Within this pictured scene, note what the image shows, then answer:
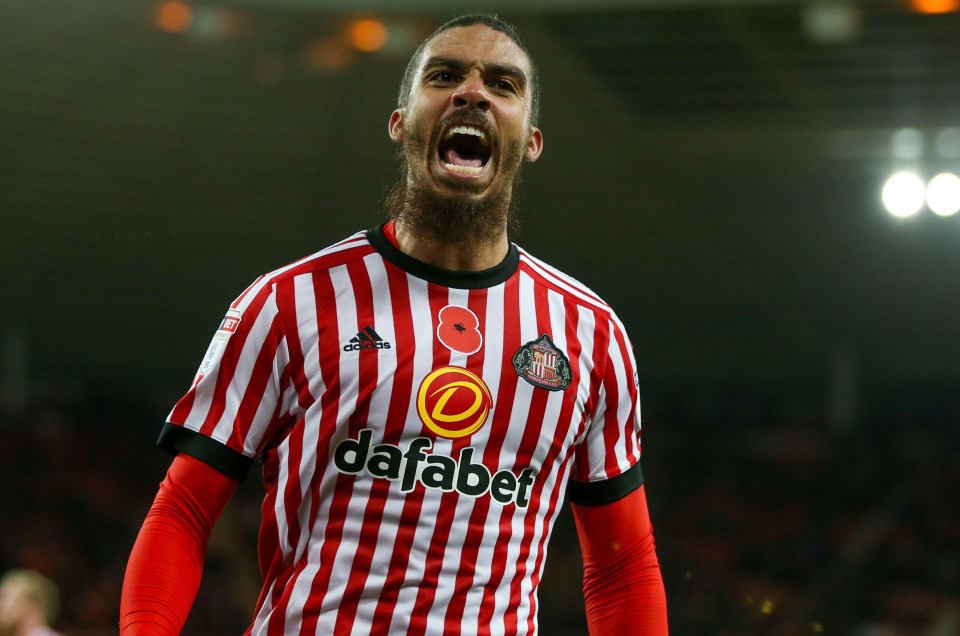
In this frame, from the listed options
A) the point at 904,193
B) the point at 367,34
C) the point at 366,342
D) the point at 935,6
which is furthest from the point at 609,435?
the point at 904,193

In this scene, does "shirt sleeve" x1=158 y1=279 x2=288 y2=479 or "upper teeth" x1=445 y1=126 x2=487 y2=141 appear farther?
"upper teeth" x1=445 y1=126 x2=487 y2=141

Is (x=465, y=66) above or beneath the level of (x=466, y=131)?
Answer: above

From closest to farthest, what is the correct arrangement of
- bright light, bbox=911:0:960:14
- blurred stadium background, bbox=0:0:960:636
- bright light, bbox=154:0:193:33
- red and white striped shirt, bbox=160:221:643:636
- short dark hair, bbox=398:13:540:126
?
red and white striped shirt, bbox=160:221:643:636 < short dark hair, bbox=398:13:540:126 < bright light, bbox=911:0:960:14 < bright light, bbox=154:0:193:33 < blurred stadium background, bbox=0:0:960:636

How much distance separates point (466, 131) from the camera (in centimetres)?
169

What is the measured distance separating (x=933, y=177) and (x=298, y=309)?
830 centimetres

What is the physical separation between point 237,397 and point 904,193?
323 inches

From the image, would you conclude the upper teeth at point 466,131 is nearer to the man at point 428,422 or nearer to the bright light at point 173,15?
the man at point 428,422

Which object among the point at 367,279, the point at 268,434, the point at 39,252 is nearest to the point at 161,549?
the point at 268,434

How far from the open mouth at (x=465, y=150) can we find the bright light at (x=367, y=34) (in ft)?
21.5

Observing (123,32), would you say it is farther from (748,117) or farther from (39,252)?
(748,117)

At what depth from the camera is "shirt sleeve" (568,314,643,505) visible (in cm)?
175

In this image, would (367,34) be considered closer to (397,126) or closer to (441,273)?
(397,126)

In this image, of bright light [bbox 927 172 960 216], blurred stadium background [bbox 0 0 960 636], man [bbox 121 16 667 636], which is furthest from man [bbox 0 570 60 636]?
bright light [bbox 927 172 960 216]

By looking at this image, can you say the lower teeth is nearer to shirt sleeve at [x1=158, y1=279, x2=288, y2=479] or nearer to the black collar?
the black collar
